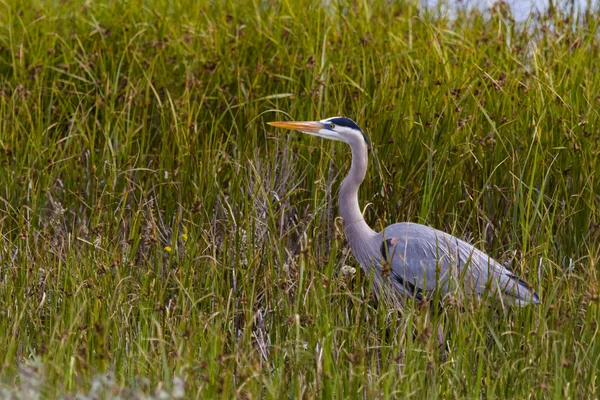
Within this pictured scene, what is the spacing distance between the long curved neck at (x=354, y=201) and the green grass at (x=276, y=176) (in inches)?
5.3

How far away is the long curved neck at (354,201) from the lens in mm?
3998

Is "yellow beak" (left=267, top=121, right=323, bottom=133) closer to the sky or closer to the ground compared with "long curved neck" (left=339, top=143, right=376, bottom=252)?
closer to the sky

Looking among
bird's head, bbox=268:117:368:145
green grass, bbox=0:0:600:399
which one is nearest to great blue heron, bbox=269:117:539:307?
bird's head, bbox=268:117:368:145

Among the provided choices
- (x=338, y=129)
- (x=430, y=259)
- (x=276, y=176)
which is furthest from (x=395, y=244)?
(x=276, y=176)

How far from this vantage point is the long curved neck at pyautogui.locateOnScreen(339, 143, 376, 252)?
4.00 meters

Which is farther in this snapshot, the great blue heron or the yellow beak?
the yellow beak

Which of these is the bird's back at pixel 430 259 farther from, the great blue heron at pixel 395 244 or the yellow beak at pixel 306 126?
the yellow beak at pixel 306 126

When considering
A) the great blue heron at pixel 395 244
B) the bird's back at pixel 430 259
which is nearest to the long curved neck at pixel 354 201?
the great blue heron at pixel 395 244

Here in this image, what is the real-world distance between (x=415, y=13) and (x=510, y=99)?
1.52 metres

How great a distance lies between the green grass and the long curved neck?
14 centimetres

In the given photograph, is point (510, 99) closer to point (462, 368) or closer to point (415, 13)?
point (415, 13)

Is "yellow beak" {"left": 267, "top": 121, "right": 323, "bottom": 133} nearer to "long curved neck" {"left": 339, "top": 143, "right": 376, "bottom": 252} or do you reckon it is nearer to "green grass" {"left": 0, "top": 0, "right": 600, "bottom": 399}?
"long curved neck" {"left": 339, "top": 143, "right": 376, "bottom": 252}

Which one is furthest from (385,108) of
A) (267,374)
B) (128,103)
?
(267,374)

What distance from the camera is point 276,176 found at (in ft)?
15.1
